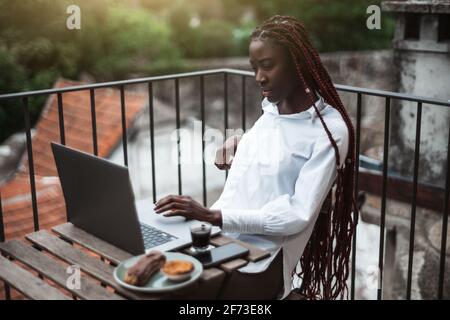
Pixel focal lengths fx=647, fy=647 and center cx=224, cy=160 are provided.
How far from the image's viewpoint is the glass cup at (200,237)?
1.92 m

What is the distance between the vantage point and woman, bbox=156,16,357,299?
2.04 m

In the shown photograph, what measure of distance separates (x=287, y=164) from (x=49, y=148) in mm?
7626

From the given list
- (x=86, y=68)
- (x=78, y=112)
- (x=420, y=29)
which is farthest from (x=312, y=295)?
(x=86, y=68)

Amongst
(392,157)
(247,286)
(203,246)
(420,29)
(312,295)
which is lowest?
(392,157)

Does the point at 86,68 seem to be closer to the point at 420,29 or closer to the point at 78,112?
the point at 78,112

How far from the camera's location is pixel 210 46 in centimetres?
2364

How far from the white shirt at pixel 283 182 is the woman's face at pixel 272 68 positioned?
113 millimetres

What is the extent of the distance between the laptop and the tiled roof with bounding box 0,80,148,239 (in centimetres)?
451

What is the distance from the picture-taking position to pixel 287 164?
214cm

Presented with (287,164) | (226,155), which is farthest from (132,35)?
(287,164)

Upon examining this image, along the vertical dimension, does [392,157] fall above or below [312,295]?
below

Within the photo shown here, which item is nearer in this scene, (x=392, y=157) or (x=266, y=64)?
(x=266, y=64)
